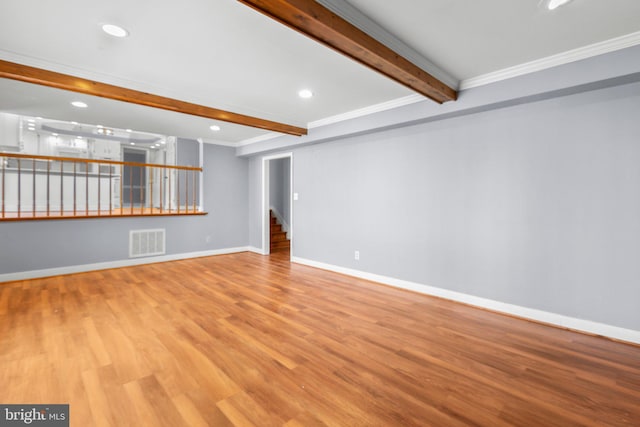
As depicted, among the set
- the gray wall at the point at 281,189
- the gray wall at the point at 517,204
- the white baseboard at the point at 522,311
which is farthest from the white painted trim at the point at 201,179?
the white baseboard at the point at 522,311

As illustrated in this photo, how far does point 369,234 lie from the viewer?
434 centimetres

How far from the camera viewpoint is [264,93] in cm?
345

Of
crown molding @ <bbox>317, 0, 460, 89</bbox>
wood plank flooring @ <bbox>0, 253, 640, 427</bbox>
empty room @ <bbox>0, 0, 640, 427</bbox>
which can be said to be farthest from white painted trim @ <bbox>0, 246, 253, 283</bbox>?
crown molding @ <bbox>317, 0, 460, 89</bbox>

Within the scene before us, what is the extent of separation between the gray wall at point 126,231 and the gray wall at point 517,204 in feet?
10.4

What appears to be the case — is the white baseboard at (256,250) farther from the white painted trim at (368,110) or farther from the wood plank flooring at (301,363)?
the wood plank flooring at (301,363)

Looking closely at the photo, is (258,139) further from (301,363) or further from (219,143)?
(301,363)

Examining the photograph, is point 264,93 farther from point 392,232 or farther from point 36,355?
point 36,355

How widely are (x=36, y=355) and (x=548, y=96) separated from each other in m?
4.85

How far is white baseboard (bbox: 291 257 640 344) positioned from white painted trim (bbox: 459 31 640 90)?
2.32 meters

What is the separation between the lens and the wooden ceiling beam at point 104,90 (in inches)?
104

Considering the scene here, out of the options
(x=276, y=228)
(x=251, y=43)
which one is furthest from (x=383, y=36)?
(x=276, y=228)

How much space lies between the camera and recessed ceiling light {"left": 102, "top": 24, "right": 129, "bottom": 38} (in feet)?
6.92

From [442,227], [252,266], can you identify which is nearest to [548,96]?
[442,227]

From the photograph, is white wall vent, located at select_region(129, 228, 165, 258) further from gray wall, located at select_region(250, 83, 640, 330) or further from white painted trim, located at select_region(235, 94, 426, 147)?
gray wall, located at select_region(250, 83, 640, 330)
